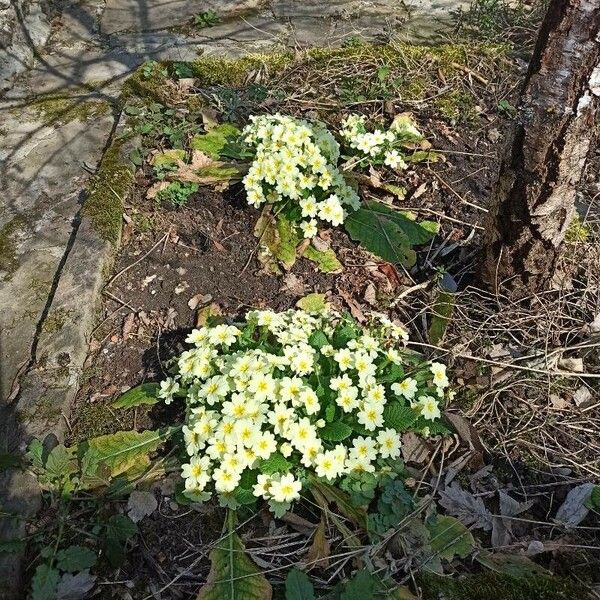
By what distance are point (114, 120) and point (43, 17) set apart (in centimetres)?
174

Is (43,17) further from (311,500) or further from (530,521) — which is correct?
(530,521)

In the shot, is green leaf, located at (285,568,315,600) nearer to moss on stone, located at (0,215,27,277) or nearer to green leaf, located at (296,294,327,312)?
green leaf, located at (296,294,327,312)

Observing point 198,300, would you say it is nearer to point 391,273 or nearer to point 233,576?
point 391,273

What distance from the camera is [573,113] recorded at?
2400mm

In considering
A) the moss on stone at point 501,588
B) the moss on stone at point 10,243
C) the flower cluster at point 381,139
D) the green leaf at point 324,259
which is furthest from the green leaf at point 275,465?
the flower cluster at point 381,139

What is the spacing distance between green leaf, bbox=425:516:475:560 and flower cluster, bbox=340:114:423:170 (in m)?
2.17

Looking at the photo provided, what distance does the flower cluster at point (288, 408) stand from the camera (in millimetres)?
2219

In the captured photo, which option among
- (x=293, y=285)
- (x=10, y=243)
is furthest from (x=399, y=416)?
(x=10, y=243)

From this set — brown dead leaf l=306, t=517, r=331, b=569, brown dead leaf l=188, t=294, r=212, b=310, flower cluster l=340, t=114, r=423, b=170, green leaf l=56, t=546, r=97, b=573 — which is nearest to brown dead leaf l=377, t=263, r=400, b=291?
flower cluster l=340, t=114, r=423, b=170

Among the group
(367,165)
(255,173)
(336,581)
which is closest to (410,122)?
(367,165)

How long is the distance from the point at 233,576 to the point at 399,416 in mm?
855

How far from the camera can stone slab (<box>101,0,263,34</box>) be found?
5.23 metres

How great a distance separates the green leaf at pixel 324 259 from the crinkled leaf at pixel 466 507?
133cm

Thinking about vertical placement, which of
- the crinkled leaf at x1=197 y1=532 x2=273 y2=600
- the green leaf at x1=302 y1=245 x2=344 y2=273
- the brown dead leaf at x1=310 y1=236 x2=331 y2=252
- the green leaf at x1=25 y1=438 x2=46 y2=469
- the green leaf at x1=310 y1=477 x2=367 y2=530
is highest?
the brown dead leaf at x1=310 y1=236 x2=331 y2=252
